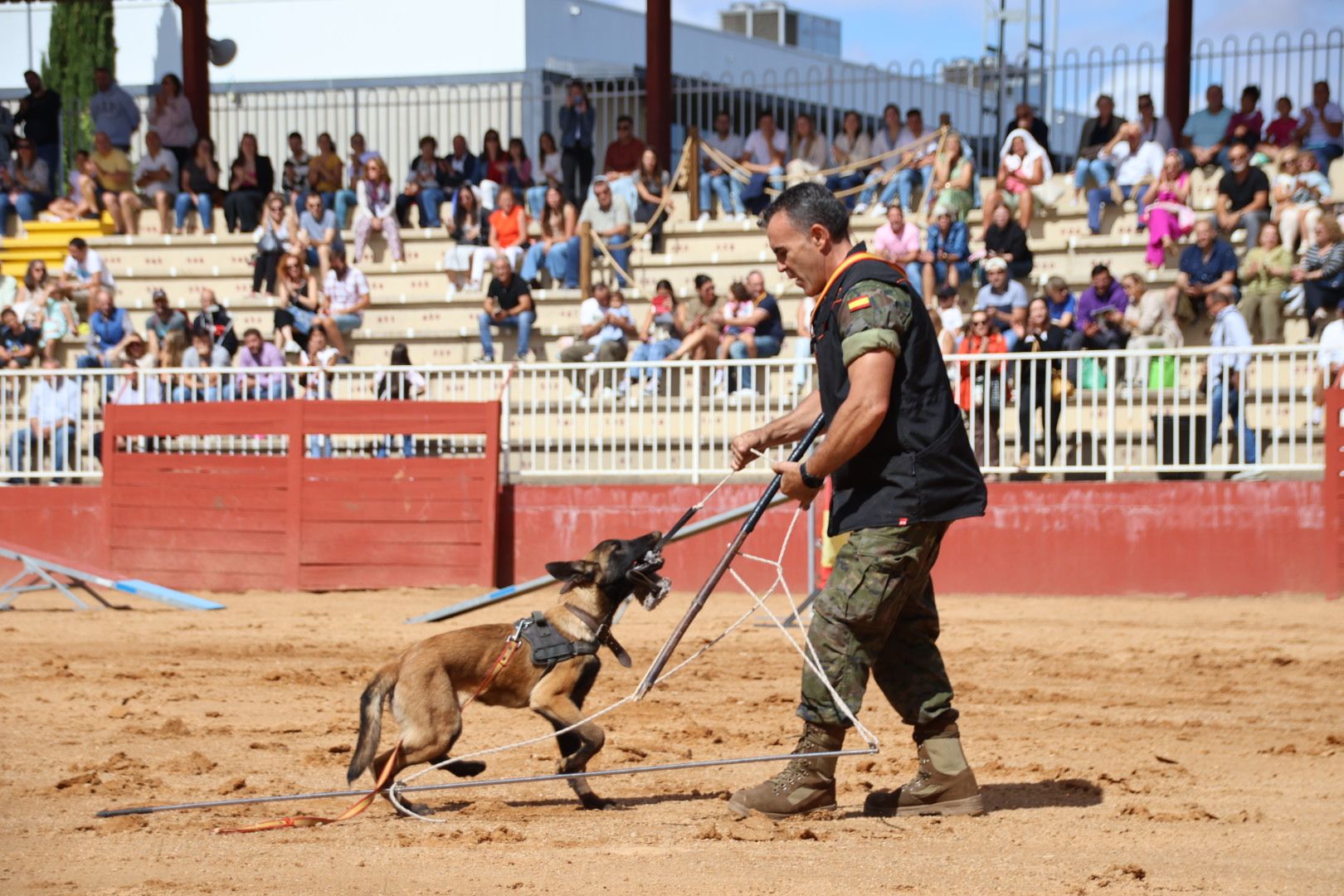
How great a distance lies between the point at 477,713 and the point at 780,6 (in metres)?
33.4

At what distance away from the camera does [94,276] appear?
63.5ft

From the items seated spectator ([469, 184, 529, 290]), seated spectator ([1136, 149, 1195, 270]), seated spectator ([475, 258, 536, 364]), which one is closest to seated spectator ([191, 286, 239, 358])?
seated spectator ([475, 258, 536, 364])

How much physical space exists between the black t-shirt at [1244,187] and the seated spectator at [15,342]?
1313 cm

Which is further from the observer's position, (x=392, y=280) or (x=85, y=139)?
(x=85, y=139)

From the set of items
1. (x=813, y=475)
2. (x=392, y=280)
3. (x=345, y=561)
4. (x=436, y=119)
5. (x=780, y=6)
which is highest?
(x=780, y=6)

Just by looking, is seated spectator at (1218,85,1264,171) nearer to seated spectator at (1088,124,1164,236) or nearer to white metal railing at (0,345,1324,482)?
seated spectator at (1088,124,1164,236)

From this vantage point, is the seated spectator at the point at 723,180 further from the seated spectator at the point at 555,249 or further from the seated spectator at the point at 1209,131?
the seated spectator at the point at 1209,131

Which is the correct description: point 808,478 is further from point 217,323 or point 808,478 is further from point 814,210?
point 217,323

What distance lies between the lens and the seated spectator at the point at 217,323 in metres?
17.3

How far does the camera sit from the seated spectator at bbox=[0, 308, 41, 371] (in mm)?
17406

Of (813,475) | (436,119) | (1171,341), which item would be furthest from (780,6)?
(813,475)

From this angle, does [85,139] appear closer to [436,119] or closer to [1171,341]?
[436,119]

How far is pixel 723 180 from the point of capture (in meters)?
19.6

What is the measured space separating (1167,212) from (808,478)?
11.8 meters
